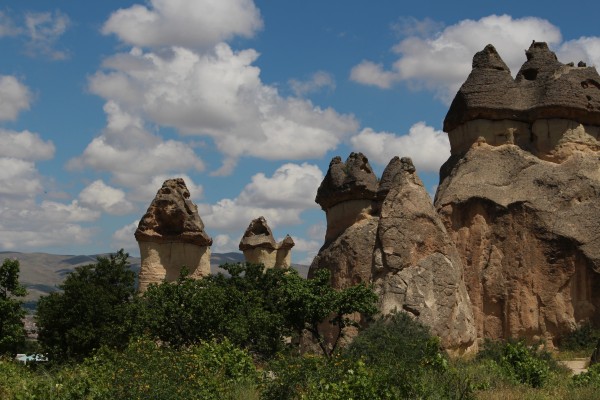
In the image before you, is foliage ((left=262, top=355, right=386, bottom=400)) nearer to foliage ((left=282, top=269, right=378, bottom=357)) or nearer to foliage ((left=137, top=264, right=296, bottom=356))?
foliage ((left=282, top=269, right=378, bottom=357))

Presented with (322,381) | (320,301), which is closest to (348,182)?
(320,301)

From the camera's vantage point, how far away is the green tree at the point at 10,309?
20312mm

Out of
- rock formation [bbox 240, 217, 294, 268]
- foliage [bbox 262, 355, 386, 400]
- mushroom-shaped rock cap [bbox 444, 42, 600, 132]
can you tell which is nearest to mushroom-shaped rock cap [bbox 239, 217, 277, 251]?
rock formation [bbox 240, 217, 294, 268]

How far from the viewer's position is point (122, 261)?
21.7 metres

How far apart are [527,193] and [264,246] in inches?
568

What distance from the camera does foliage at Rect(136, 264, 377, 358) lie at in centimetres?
1816

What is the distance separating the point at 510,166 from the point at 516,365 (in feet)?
35.3

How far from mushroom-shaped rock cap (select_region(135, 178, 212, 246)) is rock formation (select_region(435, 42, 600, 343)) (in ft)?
26.5

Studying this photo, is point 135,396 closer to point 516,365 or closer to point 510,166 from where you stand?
point 516,365

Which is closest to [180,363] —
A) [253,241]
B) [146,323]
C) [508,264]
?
[146,323]

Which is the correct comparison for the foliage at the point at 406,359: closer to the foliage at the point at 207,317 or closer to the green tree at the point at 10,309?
the foliage at the point at 207,317

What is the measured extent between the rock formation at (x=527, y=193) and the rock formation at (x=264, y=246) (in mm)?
11211

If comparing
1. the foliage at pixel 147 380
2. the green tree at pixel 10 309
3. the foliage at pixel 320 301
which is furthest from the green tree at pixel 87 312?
the foliage at pixel 147 380

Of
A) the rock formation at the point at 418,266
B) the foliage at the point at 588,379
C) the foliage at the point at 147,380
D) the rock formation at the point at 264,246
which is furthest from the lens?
the rock formation at the point at 264,246
